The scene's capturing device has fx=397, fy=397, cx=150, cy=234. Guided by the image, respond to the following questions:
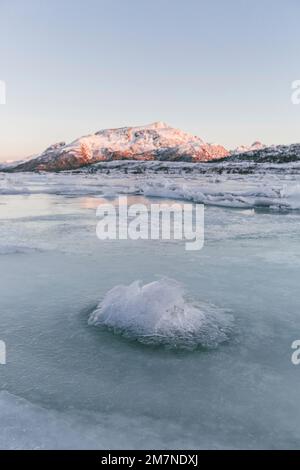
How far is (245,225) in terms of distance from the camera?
15.4 meters

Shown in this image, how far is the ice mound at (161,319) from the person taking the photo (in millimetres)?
4910

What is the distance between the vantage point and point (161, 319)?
514 cm

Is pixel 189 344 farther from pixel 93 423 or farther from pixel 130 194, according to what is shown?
pixel 130 194

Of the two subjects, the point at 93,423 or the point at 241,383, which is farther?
the point at 241,383

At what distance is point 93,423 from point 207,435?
3.14 feet
